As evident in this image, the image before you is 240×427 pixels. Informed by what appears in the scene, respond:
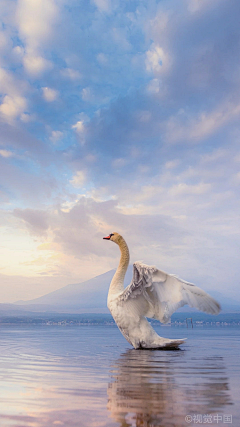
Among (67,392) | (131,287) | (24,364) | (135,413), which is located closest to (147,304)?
(131,287)

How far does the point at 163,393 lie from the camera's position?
210 inches

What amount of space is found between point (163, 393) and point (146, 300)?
664cm

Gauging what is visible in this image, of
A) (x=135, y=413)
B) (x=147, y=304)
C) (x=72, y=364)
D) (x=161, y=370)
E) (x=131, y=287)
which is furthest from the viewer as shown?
(x=147, y=304)

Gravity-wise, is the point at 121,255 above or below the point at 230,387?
above

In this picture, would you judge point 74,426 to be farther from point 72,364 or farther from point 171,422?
point 72,364

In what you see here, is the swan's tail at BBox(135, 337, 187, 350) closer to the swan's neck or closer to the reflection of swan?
the swan's neck

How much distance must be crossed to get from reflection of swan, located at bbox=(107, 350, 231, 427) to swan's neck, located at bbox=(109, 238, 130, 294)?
4.45m

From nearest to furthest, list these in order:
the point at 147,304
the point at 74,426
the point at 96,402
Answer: the point at 74,426
the point at 96,402
the point at 147,304

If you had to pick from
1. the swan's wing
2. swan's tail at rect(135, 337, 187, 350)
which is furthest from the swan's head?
swan's tail at rect(135, 337, 187, 350)

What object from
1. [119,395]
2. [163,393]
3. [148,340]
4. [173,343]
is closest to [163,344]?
[173,343]

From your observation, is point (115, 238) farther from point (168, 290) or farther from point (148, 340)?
point (168, 290)

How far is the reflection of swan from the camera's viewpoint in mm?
4141

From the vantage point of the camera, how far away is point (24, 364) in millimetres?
9242

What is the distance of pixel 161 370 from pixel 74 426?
4.25 m
